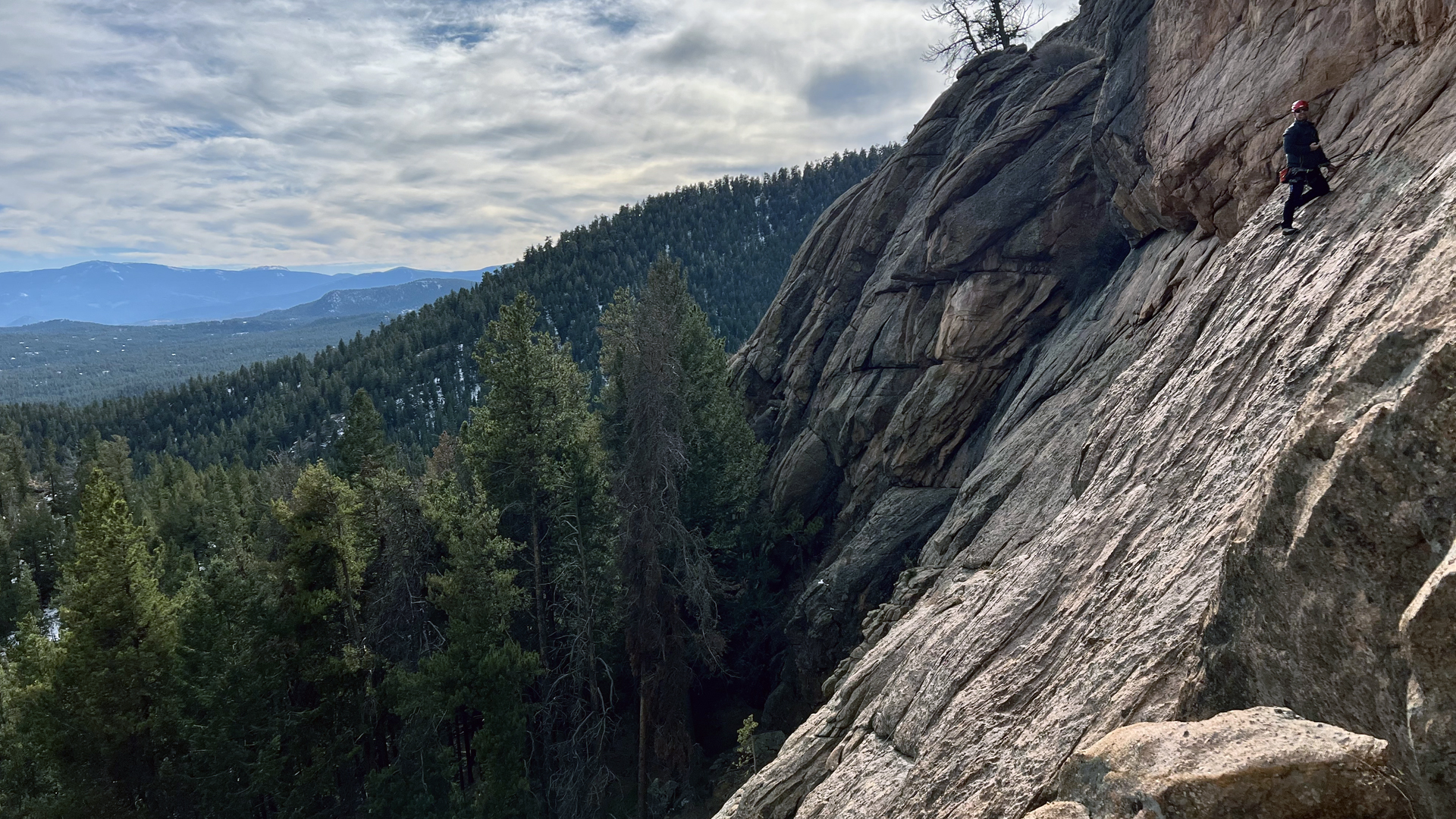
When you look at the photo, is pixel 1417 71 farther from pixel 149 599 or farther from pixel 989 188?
pixel 149 599

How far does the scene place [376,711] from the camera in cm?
2555

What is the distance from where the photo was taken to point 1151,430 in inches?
448

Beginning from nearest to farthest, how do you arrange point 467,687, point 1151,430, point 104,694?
point 1151,430 → point 104,694 → point 467,687

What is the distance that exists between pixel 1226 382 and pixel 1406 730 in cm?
603

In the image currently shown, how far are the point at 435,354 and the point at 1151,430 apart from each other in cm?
12134

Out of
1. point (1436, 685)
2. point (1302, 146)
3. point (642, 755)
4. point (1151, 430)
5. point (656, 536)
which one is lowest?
point (642, 755)

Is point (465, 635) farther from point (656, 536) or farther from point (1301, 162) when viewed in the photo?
point (1301, 162)

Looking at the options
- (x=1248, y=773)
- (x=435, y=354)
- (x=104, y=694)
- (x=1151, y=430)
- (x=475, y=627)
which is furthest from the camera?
(x=435, y=354)

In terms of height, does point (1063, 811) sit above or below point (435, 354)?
below

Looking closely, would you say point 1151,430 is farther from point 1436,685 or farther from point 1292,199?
point 1436,685

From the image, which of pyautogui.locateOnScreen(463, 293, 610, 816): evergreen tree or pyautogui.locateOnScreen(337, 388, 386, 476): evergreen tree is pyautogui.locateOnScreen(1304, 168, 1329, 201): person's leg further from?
pyautogui.locateOnScreen(337, 388, 386, 476): evergreen tree

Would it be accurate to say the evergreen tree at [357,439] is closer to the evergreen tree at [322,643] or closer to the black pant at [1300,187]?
the evergreen tree at [322,643]

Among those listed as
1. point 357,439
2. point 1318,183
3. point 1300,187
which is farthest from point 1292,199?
point 357,439

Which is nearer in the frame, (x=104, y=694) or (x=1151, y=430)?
(x=1151, y=430)
